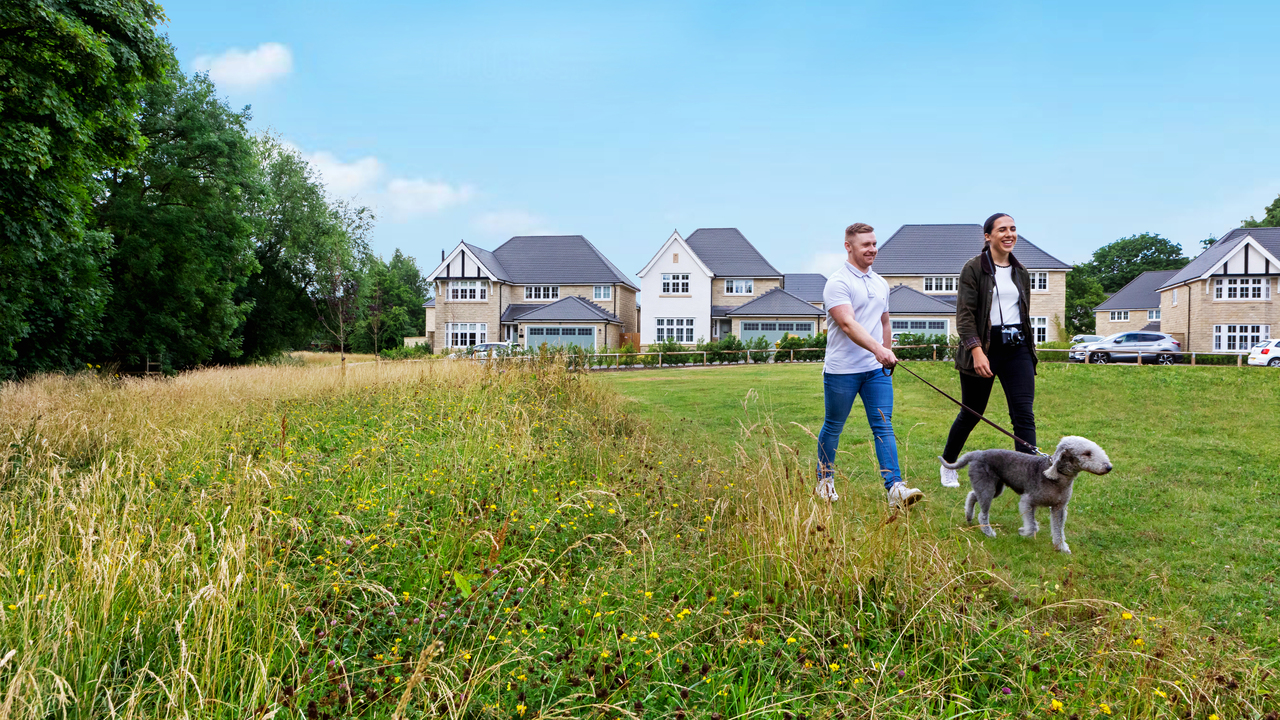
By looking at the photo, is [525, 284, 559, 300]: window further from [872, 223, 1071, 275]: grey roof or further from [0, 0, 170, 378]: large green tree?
[0, 0, 170, 378]: large green tree

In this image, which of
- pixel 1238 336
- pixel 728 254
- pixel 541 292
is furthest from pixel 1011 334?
pixel 1238 336

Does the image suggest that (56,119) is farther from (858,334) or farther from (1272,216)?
(1272,216)

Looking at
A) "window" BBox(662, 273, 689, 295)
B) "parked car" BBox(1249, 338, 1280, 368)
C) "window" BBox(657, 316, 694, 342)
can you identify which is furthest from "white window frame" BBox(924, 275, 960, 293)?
"parked car" BBox(1249, 338, 1280, 368)

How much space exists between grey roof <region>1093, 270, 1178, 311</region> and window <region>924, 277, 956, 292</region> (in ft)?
85.7

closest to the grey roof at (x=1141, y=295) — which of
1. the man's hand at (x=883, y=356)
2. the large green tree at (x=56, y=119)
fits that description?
the man's hand at (x=883, y=356)

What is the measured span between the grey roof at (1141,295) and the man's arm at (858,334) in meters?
67.5

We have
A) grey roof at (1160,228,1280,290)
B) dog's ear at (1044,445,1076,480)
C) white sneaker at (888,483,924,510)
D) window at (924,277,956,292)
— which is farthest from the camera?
window at (924,277,956,292)

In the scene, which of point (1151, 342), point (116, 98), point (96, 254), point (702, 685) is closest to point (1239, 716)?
point (702, 685)

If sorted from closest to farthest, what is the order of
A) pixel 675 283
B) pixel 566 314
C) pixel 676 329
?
pixel 566 314
pixel 675 283
pixel 676 329

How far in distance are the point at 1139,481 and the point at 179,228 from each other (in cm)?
2517

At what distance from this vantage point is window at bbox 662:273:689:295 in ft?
147

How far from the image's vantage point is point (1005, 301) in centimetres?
496

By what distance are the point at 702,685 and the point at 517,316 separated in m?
45.2

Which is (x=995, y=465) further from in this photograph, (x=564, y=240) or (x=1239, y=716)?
(x=564, y=240)
